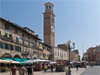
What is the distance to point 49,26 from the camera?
243ft

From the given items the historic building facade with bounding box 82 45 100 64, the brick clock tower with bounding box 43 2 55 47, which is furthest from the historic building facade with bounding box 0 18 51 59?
the historic building facade with bounding box 82 45 100 64

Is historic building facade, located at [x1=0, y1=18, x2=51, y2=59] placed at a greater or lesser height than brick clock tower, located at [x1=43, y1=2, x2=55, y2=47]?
lesser

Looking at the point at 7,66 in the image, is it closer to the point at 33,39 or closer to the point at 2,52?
the point at 2,52

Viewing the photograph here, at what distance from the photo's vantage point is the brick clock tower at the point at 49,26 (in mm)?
73250

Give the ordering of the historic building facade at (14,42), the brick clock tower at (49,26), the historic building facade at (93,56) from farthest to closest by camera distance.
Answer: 1. the historic building facade at (93,56)
2. the brick clock tower at (49,26)
3. the historic building facade at (14,42)

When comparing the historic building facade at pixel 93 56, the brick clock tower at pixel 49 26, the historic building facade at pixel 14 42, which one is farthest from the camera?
the historic building facade at pixel 93 56

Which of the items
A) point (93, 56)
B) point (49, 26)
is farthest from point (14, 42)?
point (93, 56)

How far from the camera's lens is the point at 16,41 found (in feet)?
112

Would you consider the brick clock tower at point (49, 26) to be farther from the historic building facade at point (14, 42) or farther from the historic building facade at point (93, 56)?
the historic building facade at point (93, 56)

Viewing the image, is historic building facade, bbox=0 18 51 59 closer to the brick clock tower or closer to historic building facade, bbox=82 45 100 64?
the brick clock tower

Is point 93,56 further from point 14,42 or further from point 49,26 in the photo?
point 14,42

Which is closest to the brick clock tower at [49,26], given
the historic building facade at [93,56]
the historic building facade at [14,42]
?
the historic building facade at [14,42]

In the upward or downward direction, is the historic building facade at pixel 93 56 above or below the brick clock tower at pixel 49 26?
below

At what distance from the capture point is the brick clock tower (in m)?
73.2
